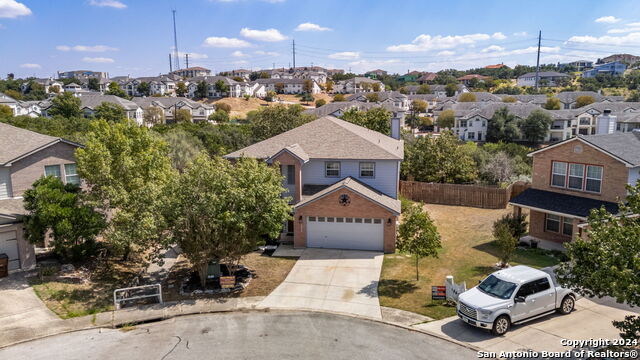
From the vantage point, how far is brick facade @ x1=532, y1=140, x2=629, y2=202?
76.9 feet

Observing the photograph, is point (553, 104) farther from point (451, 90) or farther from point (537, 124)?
point (451, 90)

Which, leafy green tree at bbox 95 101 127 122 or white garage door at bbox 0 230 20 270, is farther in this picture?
leafy green tree at bbox 95 101 127 122

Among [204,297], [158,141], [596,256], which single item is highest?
[158,141]

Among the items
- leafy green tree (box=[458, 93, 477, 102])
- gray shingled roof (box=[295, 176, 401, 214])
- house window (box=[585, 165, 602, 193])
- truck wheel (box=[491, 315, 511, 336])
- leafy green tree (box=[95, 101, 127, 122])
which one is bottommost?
truck wheel (box=[491, 315, 511, 336])

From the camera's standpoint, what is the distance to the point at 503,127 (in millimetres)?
80625

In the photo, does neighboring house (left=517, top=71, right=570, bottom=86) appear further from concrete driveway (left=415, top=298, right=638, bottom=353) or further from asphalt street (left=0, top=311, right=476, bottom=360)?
asphalt street (left=0, top=311, right=476, bottom=360)

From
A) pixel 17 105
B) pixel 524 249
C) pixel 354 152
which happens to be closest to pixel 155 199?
pixel 354 152

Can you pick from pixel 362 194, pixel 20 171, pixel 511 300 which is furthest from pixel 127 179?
pixel 511 300

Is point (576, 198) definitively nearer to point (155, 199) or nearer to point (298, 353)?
point (298, 353)

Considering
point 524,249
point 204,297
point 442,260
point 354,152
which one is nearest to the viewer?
point 204,297

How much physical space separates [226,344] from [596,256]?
38.9ft

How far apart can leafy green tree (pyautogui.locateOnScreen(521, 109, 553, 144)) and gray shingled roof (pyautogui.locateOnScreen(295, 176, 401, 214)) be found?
202 ft

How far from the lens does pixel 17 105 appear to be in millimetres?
98250

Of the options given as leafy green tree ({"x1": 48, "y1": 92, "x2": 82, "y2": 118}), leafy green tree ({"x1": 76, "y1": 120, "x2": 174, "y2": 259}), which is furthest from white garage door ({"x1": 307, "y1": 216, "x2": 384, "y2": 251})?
leafy green tree ({"x1": 48, "y1": 92, "x2": 82, "y2": 118})
